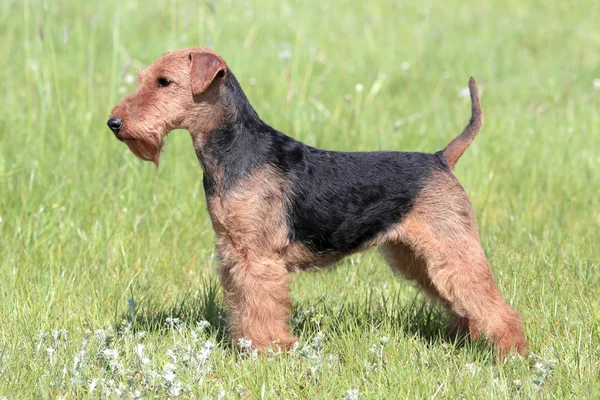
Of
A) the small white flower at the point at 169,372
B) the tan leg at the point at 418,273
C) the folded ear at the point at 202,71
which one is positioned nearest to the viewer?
the small white flower at the point at 169,372

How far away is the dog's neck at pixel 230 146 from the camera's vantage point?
4.34 metres

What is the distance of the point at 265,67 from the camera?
9312 mm

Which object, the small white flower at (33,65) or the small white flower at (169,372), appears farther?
the small white flower at (33,65)

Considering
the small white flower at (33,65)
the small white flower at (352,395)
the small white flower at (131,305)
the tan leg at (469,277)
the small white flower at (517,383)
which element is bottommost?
the small white flower at (131,305)

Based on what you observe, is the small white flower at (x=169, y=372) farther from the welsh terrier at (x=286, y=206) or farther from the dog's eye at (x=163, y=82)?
the dog's eye at (x=163, y=82)

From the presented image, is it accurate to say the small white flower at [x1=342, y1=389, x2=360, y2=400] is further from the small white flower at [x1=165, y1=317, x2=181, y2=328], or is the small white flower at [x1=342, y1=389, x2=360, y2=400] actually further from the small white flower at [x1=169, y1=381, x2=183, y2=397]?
the small white flower at [x1=165, y1=317, x2=181, y2=328]

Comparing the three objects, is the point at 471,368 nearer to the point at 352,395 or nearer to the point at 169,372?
the point at 352,395

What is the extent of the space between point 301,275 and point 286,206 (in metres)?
1.37

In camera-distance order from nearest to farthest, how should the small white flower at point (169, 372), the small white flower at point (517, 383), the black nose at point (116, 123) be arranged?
the small white flower at point (169, 372)
the small white flower at point (517, 383)
the black nose at point (116, 123)

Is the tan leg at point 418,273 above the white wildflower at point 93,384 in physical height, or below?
above

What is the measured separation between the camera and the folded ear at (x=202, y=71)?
4195 millimetres

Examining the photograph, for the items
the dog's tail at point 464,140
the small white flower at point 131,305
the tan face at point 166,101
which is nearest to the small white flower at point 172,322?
the small white flower at point 131,305

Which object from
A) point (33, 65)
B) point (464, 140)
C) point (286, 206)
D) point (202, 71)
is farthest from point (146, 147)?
point (33, 65)

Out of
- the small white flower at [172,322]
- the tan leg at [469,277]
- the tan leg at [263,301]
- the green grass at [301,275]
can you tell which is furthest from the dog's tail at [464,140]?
the small white flower at [172,322]
